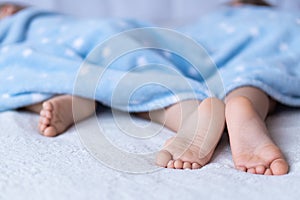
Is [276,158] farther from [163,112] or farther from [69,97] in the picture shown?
[69,97]

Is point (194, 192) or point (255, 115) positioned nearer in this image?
point (194, 192)

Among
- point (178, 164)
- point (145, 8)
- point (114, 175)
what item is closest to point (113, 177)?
point (114, 175)

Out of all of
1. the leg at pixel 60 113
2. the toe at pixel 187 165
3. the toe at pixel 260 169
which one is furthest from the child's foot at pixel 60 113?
the toe at pixel 260 169

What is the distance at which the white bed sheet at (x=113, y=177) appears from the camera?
61 centimetres

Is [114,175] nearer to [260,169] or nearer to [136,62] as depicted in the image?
[260,169]

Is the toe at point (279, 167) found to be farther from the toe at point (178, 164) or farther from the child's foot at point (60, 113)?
the child's foot at point (60, 113)

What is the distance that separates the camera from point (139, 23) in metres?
1.31

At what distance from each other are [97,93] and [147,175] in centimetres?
33

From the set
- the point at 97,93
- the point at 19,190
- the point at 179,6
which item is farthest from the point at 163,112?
the point at 179,6

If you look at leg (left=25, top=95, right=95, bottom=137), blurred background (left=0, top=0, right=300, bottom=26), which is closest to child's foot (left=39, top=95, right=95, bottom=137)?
leg (left=25, top=95, right=95, bottom=137)

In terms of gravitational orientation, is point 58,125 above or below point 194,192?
below

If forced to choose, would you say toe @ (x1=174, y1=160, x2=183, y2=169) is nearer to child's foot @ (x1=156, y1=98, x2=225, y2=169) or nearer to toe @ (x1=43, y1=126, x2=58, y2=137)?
child's foot @ (x1=156, y1=98, x2=225, y2=169)

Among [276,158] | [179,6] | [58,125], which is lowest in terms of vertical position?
[179,6]

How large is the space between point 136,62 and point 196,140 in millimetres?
338
